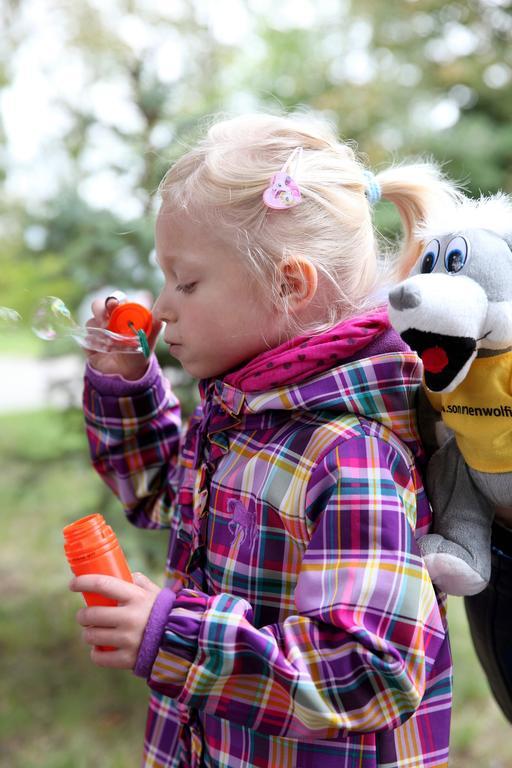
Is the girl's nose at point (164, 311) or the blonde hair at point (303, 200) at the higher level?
the blonde hair at point (303, 200)

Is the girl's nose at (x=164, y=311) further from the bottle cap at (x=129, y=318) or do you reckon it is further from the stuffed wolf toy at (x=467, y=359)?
the stuffed wolf toy at (x=467, y=359)

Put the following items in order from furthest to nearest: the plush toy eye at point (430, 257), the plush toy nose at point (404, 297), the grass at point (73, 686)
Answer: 1. the grass at point (73, 686)
2. the plush toy eye at point (430, 257)
3. the plush toy nose at point (404, 297)

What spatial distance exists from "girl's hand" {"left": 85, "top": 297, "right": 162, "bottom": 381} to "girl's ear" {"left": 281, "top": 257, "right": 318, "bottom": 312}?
0.38 meters

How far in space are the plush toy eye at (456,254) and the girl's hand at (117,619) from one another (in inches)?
23.5

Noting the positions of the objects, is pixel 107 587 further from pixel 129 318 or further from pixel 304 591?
pixel 129 318

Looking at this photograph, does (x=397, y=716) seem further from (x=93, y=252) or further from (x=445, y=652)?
(x=93, y=252)

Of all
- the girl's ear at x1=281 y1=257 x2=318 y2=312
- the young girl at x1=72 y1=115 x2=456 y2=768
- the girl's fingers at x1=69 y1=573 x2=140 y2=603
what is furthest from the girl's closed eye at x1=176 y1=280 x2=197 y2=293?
the girl's fingers at x1=69 y1=573 x2=140 y2=603

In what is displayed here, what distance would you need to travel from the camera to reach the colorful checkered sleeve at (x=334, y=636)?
974 mm

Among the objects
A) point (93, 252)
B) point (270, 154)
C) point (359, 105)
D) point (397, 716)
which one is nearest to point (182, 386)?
point (93, 252)

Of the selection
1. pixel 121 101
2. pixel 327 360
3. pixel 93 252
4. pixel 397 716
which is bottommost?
pixel 397 716

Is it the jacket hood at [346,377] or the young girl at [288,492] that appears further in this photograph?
the jacket hood at [346,377]

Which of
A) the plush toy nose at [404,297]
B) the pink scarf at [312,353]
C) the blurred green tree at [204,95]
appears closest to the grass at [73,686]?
the blurred green tree at [204,95]

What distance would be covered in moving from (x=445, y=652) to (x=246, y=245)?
71 cm

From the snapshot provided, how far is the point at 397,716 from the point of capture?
101cm
